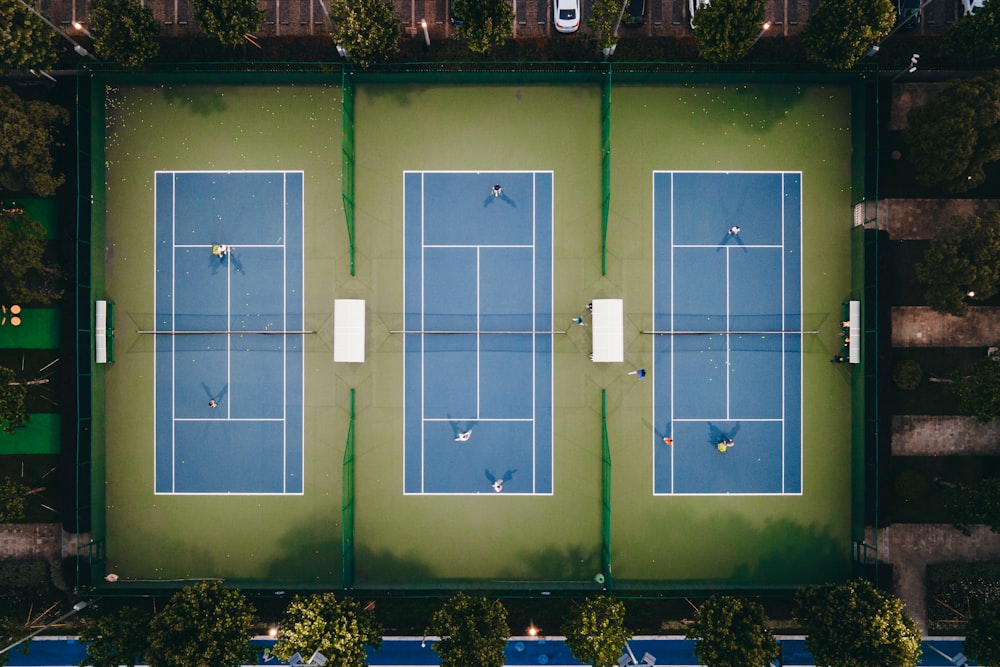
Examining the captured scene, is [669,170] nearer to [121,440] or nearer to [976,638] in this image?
[976,638]

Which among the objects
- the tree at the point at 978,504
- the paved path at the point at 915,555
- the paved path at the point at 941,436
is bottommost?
the paved path at the point at 915,555

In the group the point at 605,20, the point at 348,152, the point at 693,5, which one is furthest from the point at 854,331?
the point at 348,152

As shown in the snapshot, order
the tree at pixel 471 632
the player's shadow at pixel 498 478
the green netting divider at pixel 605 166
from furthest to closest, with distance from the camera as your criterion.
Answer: the player's shadow at pixel 498 478, the green netting divider at pixel 605 166, the tree at pixel 471 632

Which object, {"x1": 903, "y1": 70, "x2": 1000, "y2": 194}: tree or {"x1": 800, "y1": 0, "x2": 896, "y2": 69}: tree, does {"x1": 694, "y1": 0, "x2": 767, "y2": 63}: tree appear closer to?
{"x1": 800, "y1": 0, "x2": 896, "y2": 69}: tree

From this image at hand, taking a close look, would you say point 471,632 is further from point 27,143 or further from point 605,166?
point 27,143

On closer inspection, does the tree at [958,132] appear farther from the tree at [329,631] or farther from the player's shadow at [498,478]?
the tree at [329,631]

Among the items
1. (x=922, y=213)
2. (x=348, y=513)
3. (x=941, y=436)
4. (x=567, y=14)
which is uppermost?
(x=567, y=14)

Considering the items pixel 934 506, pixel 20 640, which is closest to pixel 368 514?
pixel 20 640

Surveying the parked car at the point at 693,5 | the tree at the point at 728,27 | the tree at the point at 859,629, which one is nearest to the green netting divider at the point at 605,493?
the tree at the point at 859,629
